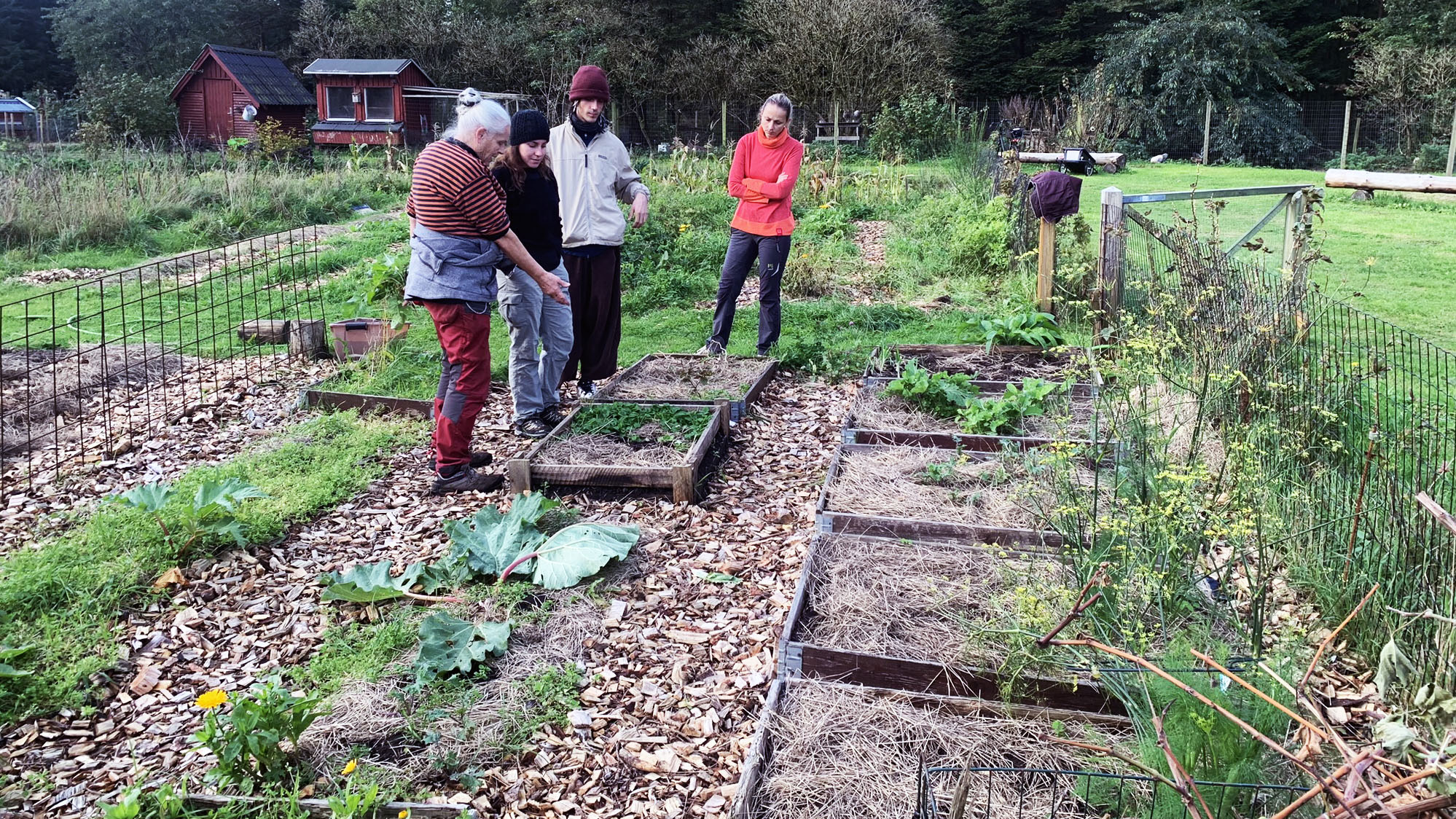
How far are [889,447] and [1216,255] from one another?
6.34 ft

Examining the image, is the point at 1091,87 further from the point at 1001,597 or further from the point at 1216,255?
the point at 1001,597

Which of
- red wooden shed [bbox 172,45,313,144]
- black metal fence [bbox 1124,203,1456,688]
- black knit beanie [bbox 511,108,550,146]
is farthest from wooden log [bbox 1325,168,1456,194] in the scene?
red wooden shed [bbox 172,45,313,144]

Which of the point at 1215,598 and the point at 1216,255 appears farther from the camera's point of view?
the point at 1216,255

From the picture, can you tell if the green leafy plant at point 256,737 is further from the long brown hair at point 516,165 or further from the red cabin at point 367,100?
the red cabin at point 367,100

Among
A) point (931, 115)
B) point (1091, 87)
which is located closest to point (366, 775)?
point (931, 115)

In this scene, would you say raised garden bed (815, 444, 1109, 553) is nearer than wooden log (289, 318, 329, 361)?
Yes

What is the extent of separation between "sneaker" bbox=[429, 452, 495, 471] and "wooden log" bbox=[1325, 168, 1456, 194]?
370cm

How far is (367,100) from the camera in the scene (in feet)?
84.3

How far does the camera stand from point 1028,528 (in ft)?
12.4

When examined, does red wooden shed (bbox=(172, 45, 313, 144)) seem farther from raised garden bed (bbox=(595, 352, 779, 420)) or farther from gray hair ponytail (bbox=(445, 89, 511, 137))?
gray hair ponytail (bbox=(445, 89, 511, 137))

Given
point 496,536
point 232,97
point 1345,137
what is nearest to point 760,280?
point 496,536

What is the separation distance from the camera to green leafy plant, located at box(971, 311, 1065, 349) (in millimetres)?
6375

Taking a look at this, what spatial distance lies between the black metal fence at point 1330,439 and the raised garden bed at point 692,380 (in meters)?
2.16

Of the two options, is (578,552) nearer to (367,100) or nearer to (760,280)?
(760,280)
